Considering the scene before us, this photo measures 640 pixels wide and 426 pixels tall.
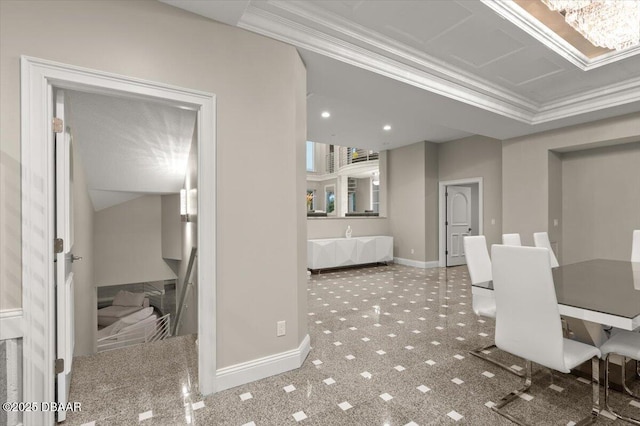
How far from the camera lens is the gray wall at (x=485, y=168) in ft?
20.6

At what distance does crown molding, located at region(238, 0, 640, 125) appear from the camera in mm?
2385

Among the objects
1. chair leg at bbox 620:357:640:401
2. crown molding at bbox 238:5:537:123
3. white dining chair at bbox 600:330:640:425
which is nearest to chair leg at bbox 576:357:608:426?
white dining chair at bbox 600:330:640:425

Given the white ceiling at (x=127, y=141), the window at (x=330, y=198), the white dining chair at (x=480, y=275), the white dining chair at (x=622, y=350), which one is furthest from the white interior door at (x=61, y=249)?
the window at (x=330, y=198)

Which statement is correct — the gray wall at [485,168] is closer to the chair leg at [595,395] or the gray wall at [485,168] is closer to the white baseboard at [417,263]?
the white baseboard at [417,263]

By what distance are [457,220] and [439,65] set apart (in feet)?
16.6

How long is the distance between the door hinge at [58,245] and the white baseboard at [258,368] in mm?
1287

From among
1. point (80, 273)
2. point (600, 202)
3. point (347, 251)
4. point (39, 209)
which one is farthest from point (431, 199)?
point (39, 209)

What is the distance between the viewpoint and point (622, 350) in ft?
6.14

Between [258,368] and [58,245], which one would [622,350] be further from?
[58,245]

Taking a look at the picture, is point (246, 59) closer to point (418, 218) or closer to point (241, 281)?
point (241, 281)

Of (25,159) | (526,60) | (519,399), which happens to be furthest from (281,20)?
(519,399)

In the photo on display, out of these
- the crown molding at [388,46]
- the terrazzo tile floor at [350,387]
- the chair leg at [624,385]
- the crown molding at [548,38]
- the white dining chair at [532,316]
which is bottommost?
the terrazzo tile floor at [350,387]

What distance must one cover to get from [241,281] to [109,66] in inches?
64.5

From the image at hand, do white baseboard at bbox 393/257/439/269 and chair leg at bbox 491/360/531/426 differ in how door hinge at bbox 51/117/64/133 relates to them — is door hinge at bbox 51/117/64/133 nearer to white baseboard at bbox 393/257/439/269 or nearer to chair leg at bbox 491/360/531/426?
chair leg at bbox 491/360/531/426
